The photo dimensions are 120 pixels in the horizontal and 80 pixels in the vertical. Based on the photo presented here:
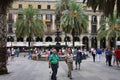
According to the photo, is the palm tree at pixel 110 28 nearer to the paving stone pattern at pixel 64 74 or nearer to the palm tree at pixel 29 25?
the palm tree at pixel 29 25

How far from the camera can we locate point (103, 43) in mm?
103812

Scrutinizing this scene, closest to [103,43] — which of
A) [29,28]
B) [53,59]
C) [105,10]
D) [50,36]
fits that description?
[50,36]

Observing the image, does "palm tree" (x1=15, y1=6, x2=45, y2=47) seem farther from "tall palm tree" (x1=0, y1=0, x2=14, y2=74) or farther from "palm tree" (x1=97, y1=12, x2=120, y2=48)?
"tall palm tree" (x1=0, y1=0, x2=14, y2=74)

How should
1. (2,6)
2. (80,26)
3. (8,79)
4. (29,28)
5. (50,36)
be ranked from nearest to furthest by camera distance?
(8,79) < (2,6) < (80,26) < (29,28) < (50,36)

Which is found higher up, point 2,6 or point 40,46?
point 2,6

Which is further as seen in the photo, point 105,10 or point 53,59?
point 105,10

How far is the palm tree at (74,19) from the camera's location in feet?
234

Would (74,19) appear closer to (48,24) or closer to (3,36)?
(48,24)

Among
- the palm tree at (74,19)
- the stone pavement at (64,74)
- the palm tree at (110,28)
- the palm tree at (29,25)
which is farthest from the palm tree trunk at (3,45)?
the palm tree at (29,25)

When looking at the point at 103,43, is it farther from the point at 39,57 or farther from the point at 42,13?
the point at 39,57

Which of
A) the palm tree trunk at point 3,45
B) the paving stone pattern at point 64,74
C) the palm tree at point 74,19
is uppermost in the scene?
the palm tree at point 74,19

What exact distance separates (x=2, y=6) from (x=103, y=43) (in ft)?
271

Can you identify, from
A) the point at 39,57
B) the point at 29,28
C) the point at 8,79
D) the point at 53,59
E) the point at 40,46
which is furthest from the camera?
the point at 40,46

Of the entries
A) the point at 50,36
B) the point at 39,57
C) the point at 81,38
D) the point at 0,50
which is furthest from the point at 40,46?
the point at 0,50
